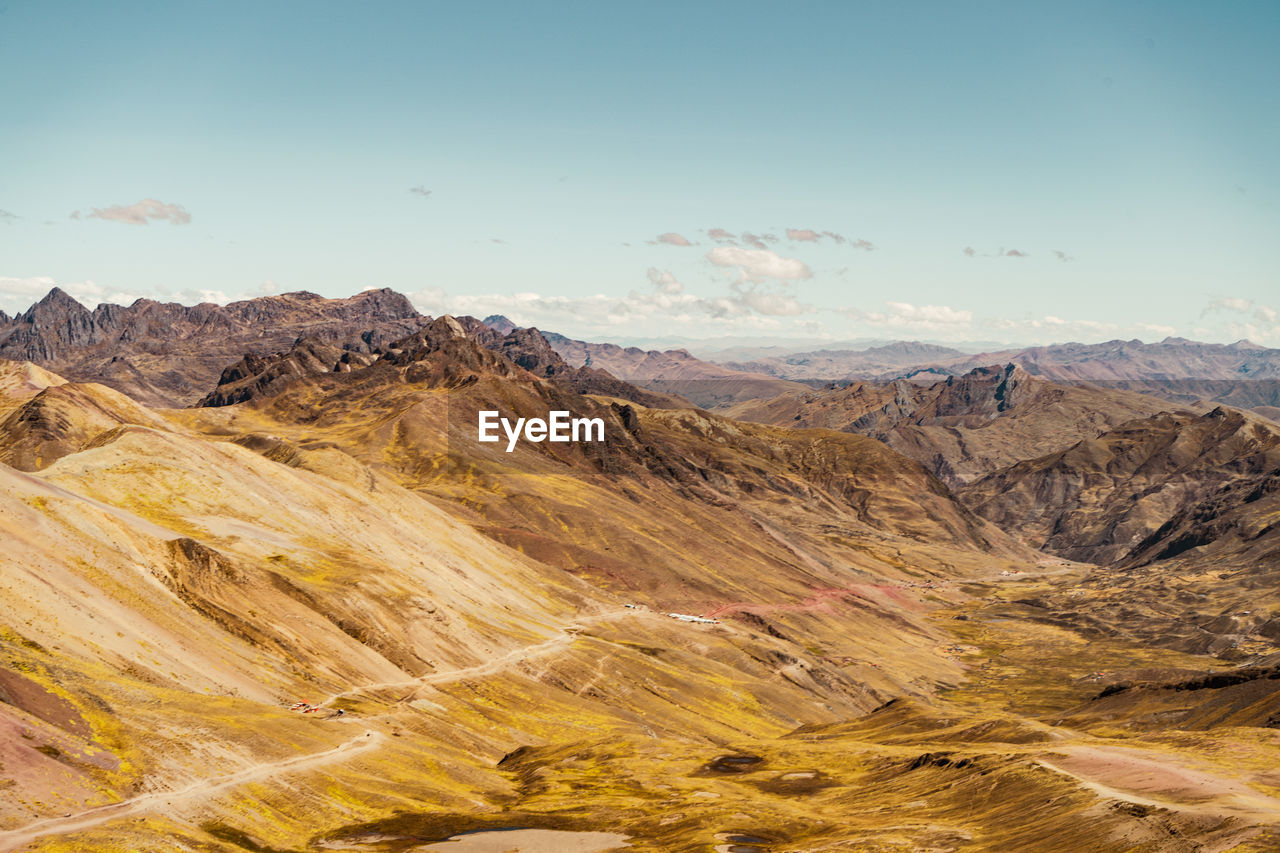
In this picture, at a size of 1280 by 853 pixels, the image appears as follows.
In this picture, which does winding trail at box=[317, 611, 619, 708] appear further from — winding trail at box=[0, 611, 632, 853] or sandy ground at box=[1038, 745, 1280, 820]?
sandy ground at box=[1038, 745, 1280, 820]

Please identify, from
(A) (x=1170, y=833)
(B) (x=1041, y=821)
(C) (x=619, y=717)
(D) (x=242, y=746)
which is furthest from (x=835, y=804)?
(D) (x=242, y=746)

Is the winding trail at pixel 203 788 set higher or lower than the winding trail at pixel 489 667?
higher

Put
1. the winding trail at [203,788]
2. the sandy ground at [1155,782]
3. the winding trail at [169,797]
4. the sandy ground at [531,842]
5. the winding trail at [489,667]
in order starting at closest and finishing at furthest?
1. the winding trail at [169,797]
2. the winding trail at [203,788]
3. the sandy ground at [1155,782]
4. the sandy ground at [531,842]
5. the winding trail at [489,667]

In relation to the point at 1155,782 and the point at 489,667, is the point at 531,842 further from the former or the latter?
the point at 489,667

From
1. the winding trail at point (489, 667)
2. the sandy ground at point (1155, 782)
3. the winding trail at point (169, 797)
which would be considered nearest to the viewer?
the winding trail at point (169, 797)

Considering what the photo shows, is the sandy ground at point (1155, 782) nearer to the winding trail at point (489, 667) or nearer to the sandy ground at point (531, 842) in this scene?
the sandy ground at point (531, 842)

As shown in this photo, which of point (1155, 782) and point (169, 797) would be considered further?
point (1155, 782)

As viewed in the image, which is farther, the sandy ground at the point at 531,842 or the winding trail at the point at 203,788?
the sandy ground at the point at 531,842

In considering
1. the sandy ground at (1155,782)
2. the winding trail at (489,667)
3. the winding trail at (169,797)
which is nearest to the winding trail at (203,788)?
the winding trail at (169,797)

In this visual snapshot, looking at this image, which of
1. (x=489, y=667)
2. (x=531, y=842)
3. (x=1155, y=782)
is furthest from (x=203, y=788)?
(x=1155, y=782)

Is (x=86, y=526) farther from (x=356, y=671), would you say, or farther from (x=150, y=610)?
(x=356, y=671)
